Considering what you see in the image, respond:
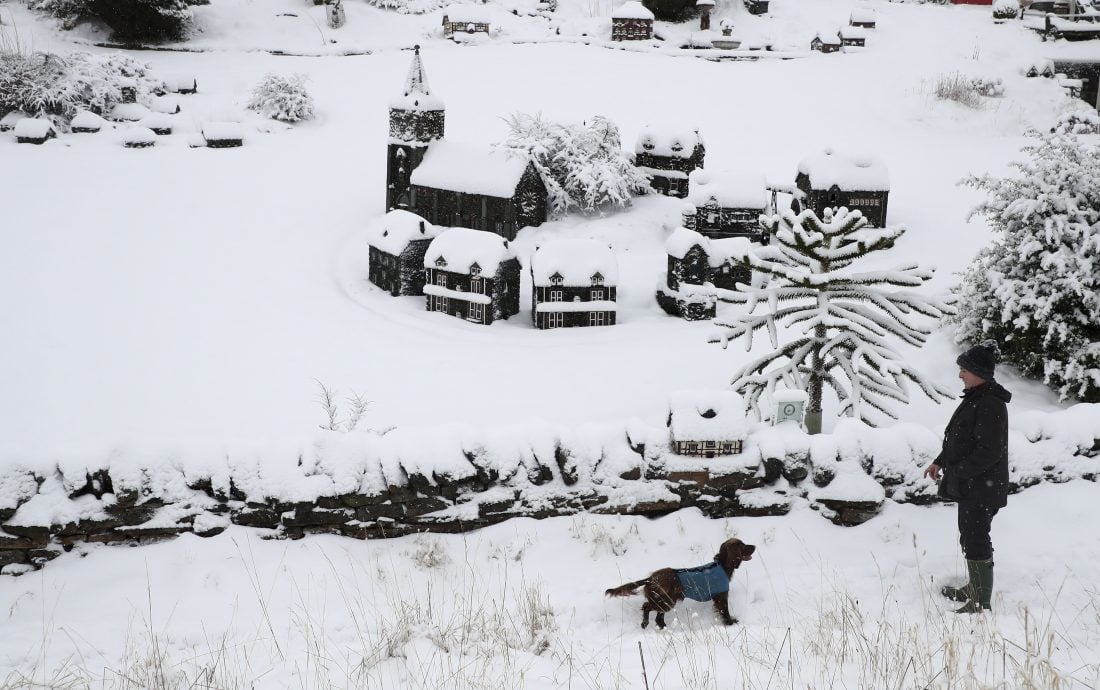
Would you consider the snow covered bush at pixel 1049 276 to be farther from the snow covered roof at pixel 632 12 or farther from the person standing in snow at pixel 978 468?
the snow covered roof at pixel 632 12

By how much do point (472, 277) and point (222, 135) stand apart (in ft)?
42.1

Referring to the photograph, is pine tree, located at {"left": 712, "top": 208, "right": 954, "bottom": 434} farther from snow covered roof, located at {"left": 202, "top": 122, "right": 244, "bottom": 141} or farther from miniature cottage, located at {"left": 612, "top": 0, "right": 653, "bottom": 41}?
miniature cottage, located at {"left": 612, "top": 0, "right": 653, "bottom": 41}

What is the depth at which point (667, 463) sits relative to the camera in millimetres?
6551

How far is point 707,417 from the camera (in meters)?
6.65

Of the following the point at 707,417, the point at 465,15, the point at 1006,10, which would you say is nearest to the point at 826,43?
the point at 1006,10

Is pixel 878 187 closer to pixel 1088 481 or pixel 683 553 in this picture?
pixel 1088 481

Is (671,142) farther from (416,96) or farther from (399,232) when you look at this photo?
(399,232)

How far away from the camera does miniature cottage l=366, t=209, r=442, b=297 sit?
1652 cm

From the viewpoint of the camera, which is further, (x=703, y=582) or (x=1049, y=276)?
(x=1049, y=276)

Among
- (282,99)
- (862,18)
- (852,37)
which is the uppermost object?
(862,18)

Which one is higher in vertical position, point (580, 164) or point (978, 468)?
point (580, 164)

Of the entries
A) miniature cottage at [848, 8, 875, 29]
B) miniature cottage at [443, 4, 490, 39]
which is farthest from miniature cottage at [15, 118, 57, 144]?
miniature cottage at [848, 8, 875, 29]

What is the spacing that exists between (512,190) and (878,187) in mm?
7447

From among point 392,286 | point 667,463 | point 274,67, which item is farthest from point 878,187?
point 274,67
